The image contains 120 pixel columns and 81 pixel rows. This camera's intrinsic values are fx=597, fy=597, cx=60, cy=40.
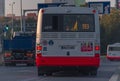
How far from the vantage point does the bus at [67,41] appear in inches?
1187

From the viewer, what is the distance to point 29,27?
89.8m

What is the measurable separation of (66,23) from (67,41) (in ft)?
3.06

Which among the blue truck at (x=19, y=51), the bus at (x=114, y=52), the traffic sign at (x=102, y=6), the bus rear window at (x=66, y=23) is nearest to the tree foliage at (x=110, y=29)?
the bus at (x=114, y=52)

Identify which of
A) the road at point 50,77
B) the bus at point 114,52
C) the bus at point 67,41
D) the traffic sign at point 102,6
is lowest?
the bus at point 114,52

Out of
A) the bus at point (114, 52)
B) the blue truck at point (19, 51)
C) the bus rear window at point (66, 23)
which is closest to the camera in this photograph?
the bus rear window at point (66, 23)

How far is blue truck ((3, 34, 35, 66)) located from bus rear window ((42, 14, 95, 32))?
18.2 meters

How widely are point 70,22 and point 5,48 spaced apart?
64.6 ft

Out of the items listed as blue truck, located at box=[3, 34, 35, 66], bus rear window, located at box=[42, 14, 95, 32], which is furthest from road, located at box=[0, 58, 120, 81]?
blue truck, located at box=[3, 34, 35, 66]

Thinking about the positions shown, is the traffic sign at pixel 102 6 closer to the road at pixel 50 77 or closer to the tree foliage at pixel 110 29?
the road at pixel 50 77

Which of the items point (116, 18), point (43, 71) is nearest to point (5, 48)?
point (43, 71)

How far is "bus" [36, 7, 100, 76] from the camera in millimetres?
30156

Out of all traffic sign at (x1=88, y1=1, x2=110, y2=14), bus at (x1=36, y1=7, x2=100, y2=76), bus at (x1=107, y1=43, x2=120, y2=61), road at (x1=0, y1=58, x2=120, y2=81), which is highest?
traffic sign at (x1=88, y1=1, x2=110, y2=14)

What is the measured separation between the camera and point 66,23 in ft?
100.0

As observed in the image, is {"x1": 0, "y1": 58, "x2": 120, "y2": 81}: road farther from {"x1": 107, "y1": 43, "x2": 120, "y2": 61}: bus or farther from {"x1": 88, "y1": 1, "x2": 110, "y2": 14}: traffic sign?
{"x1": 107, "y1": 43, "x2": 120, "y2": 61}: bus
